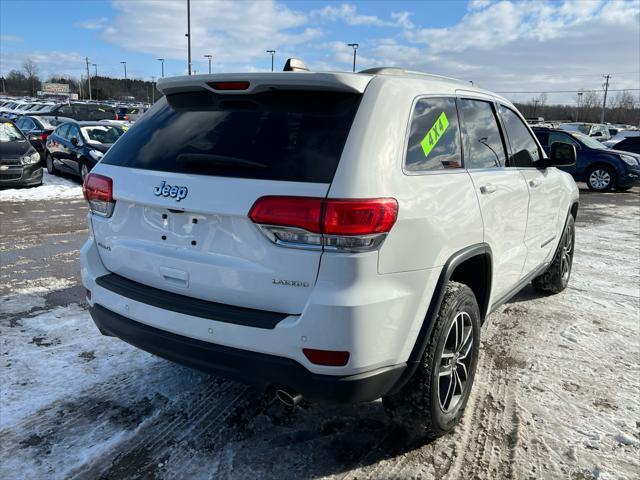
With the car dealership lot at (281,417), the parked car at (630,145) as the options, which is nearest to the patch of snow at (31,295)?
the car dealership lot at (281,417)

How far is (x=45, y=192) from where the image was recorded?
11.3 meters

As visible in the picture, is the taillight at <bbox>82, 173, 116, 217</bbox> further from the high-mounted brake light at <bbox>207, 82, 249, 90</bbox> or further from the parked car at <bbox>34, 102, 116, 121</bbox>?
the parked car at <bbox>34, 102, 116, 121</bbox>

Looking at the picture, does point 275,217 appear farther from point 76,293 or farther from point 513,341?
point 76,293

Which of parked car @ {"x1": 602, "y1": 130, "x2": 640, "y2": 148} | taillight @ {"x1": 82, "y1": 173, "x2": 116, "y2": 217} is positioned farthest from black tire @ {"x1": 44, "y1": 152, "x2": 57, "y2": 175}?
parked car @ {"x1": 602, "y1": 130, "x2": 640, "y2": 148}

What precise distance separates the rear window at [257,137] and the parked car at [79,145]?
9.68m

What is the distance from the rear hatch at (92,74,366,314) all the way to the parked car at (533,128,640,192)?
13800mm

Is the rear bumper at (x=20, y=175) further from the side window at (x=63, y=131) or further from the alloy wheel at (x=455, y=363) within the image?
the alloy wheel at (x=455, y=363)

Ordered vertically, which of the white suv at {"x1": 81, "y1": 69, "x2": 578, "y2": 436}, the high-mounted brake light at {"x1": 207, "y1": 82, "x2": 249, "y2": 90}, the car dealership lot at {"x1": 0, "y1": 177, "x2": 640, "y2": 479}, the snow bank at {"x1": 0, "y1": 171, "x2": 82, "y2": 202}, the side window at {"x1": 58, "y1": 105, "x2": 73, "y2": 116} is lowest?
the car dealership lot at {"x1": 0, "y1": 177, "x2": 640, "y2": 479}

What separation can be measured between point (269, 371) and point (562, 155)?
3314 millimetres

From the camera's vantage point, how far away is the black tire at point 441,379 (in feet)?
8.66

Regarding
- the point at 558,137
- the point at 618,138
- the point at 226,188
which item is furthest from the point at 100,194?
the point at 618,138

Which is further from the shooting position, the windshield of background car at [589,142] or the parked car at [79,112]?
the parked car at [79,112]

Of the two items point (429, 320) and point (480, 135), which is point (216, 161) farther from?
point (480, 135)

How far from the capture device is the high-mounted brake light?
8.29 feet
